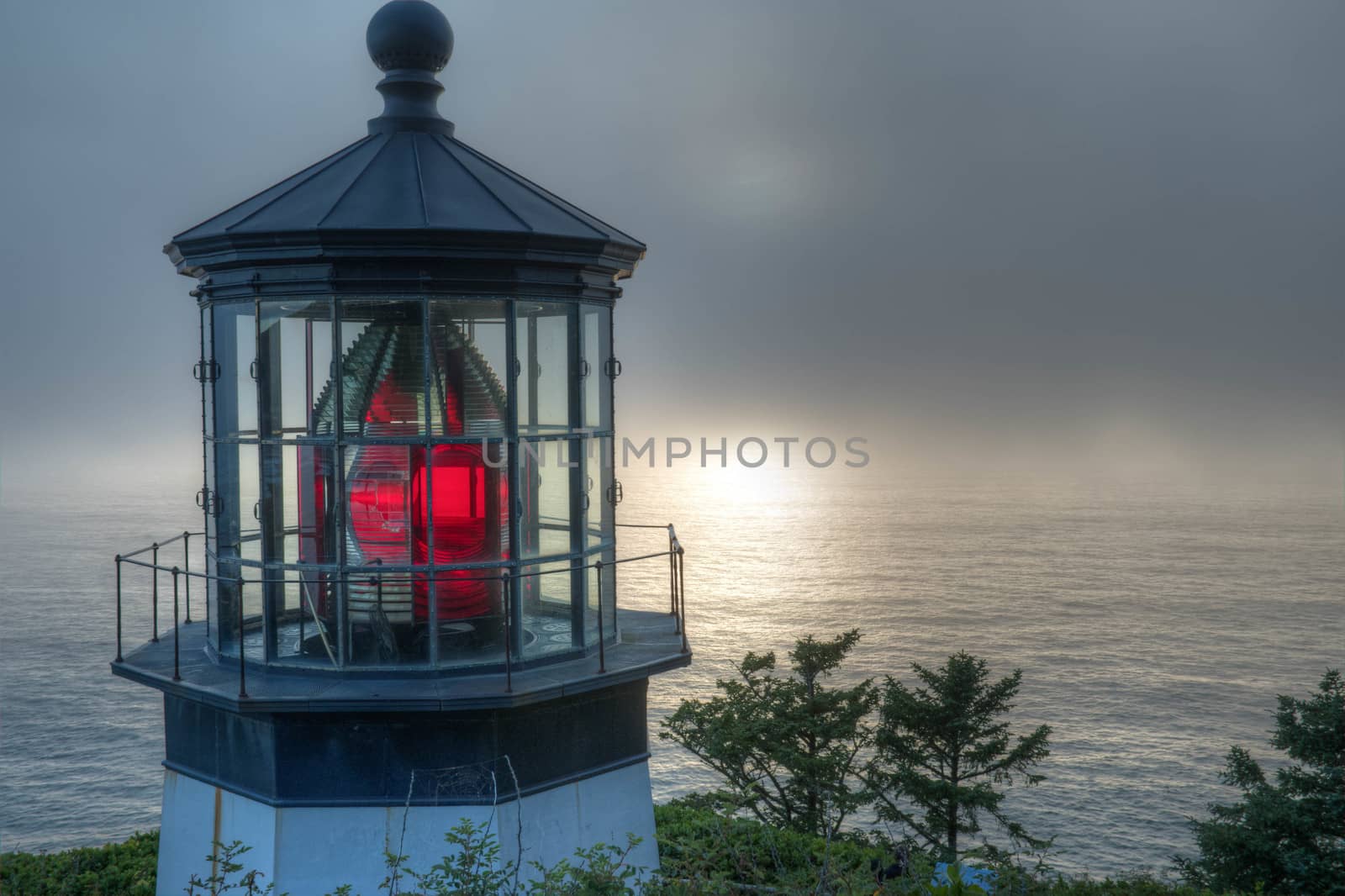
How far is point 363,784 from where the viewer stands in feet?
20.7

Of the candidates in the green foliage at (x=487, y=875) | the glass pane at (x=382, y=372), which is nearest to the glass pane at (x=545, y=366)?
the glass pane at (x=382, y=372)

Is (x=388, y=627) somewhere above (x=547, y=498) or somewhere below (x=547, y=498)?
below

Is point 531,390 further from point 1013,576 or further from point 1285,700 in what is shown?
point 1013,576

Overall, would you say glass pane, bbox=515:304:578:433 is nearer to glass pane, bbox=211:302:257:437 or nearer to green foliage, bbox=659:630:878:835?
glass pane, bbox=211:302:257:437

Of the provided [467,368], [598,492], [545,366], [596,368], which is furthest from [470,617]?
[596,368]

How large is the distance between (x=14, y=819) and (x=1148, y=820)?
88.4 ft

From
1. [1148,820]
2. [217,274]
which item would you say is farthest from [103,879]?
[1148,820]

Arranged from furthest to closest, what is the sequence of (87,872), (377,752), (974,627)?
(974,627) < (87,872) < (377,752)

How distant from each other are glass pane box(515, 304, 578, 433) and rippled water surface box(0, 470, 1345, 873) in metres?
20.9

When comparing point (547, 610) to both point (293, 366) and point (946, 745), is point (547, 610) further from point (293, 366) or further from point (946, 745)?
point (946, 745)

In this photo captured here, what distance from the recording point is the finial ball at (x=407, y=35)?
7.21 m

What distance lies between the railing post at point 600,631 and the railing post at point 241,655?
2.00m

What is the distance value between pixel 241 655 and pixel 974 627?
40855mm

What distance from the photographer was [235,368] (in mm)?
6738
